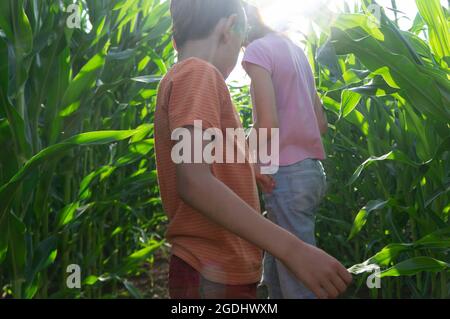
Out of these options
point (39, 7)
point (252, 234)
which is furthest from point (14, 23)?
point (252, 234)

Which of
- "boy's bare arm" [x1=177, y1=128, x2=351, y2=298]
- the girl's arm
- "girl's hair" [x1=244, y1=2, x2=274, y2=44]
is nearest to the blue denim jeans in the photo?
the girl's arm

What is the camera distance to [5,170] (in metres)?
1.41

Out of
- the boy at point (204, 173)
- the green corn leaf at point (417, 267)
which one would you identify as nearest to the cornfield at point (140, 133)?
the green corn leaf at point (417, 267)

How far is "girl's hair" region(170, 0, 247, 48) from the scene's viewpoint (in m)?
0.90

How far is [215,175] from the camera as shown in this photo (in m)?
0.87

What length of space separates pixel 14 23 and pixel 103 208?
2.24 ft

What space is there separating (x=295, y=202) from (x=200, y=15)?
66 centimetres

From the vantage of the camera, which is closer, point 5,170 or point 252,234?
point 252,234

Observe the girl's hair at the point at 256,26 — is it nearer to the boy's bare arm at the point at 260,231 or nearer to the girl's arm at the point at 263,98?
the girl's arm at the point at 263,98

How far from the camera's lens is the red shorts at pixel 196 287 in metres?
0.86

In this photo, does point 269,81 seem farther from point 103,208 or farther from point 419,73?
point 103,208

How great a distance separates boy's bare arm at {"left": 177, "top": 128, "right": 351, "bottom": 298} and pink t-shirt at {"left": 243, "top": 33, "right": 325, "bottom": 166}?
71 cm

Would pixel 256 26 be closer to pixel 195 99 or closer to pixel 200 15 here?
pixel 200 15
